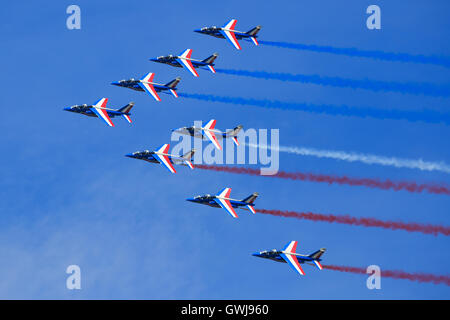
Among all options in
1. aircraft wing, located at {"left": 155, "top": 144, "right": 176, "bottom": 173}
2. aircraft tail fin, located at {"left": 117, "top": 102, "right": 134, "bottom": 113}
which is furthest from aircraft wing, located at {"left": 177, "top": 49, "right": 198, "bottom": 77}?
aircraft wing, located at {"left": 155, "top": 144, "right": 176, "bottom": 173}

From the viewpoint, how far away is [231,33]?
6225 inches

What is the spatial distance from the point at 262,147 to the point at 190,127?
11.8 meters

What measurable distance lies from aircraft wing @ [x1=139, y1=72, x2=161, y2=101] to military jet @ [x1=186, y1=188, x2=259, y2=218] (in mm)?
18545

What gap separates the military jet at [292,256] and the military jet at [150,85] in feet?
95.9

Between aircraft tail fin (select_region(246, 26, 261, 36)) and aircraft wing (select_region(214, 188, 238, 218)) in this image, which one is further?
aircraft tail fin (select_region(246, 26, 261, 36))

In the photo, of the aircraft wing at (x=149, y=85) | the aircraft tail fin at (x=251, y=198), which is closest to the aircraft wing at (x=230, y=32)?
the aircraft wing at (x=149, y=85)

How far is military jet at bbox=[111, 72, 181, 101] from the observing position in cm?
15588

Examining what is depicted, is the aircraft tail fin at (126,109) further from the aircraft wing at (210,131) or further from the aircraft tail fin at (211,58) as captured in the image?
the aircraft tail fin at (211,58)

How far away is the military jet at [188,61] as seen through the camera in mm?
156750

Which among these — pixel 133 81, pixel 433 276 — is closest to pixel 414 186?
pixel 433 276

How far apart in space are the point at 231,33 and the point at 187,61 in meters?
8.01

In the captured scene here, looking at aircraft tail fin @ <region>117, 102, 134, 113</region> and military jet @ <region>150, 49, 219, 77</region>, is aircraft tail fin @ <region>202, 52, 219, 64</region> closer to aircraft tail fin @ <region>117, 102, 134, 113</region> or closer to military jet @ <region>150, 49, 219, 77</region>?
military jet @ <region>150, 49, 219, 77</region>
